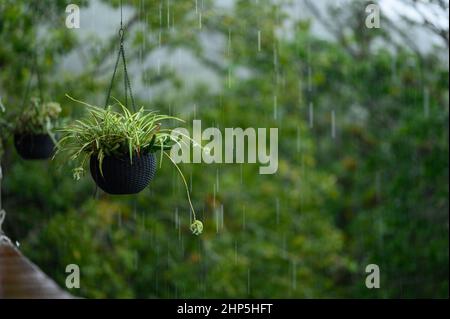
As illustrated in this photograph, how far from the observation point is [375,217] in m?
6.20

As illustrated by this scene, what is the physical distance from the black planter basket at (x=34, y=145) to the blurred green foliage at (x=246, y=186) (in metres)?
0.92

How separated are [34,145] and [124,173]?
1160 millimetres

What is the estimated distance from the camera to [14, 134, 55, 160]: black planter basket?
3.39 metres

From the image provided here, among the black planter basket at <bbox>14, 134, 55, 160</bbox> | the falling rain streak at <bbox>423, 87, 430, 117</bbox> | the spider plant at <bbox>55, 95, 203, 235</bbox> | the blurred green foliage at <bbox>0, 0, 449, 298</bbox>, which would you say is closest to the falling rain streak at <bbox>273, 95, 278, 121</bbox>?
the blurred green foliage at <bbox>0, 0, 449, 298</bbox>

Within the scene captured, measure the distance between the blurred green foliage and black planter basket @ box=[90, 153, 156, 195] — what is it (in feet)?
6.77

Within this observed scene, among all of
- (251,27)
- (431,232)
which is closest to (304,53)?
(251,27)

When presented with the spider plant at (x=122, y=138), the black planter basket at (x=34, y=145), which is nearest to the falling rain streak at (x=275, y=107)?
the black planter basket at (x=34, y=145)

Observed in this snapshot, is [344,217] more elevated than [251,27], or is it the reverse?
[251,27]

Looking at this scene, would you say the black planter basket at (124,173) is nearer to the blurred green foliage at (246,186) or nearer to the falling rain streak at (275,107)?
the blurred green foliage at (246,186)

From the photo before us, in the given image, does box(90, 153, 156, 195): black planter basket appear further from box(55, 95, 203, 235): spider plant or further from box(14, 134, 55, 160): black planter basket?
box(14, 134, 55, 160): black planter basket

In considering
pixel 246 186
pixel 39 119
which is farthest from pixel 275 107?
pixel 39 119

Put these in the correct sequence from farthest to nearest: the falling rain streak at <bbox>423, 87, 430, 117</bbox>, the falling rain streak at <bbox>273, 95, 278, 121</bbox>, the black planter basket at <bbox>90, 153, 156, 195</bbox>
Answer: the falling rain streak at <bbox>273, 95, 278, 121</bbox> → the falling rain streak at <bbox>423, 87, 430, 117</bbox> → the black planter basket at <bbox>90, 153, 156, 195</bbox>

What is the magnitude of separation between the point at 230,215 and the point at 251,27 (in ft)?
7.13
